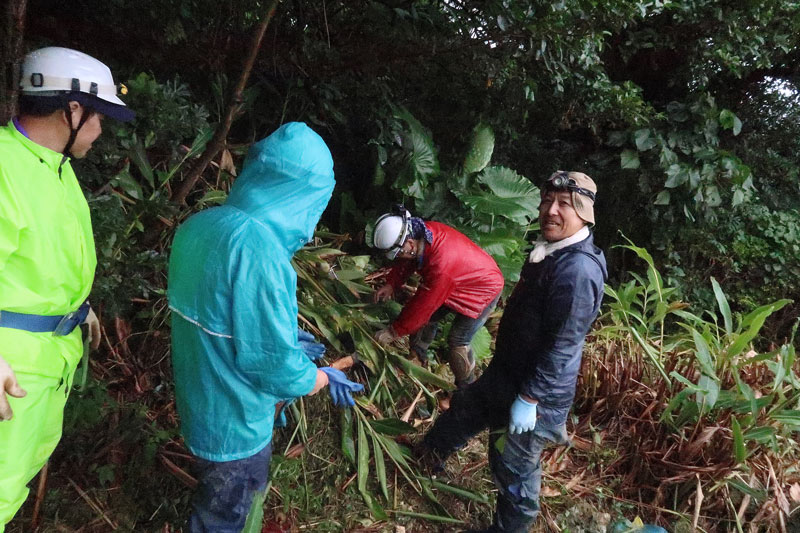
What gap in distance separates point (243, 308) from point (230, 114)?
4.15 feet

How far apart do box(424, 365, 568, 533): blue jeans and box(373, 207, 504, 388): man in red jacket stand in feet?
2.04

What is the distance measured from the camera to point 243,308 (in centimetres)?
142

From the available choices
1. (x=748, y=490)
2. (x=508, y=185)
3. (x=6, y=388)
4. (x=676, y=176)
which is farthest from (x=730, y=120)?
(x=6, y=388)

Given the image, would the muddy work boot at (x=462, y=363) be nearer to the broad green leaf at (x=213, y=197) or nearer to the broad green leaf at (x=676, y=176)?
the broad green leaf at (x=213, y=197)

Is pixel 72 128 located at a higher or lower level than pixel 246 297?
higher

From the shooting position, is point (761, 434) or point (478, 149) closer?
point (761, 434)

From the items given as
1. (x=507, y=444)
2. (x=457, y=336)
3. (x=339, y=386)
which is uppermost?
(x=339, y=386)

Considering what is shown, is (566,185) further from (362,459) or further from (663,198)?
(663,198)

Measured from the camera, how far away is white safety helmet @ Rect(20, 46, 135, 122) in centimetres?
144

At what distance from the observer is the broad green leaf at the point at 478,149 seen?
13.6ft

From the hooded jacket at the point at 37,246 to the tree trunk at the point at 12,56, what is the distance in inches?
15.5

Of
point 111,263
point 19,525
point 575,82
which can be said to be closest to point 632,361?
point 575,82

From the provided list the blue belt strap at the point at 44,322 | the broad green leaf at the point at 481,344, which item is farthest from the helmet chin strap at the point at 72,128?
the broad green leaf at the point at 481,344

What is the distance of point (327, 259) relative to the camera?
3.41 m
